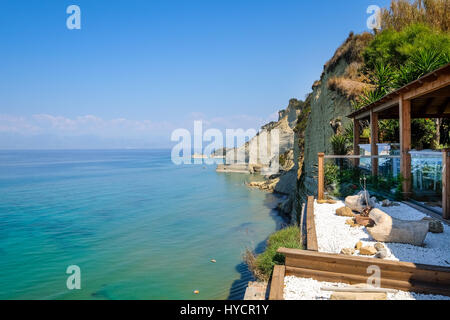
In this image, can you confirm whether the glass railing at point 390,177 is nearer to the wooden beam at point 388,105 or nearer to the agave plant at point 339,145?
the agave plant at point 339,145

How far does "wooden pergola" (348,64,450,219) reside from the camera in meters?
6.41

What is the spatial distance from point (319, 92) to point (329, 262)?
20722 mm

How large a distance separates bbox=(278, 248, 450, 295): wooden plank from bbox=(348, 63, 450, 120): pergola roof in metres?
4.28

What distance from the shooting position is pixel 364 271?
430 centimetres

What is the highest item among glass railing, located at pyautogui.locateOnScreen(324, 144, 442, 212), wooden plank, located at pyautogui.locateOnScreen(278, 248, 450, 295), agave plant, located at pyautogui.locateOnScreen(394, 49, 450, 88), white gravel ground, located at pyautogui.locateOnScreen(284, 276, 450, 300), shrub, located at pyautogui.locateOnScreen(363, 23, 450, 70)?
shrub, located at pyautogui.locateOnScreen(363, 23, 450, 70)

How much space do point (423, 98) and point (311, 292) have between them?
7925 mm

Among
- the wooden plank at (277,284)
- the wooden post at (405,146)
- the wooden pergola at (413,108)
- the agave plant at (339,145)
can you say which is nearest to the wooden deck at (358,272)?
the wooden plank at (277,284)

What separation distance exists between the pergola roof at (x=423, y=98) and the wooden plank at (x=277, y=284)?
532 cm

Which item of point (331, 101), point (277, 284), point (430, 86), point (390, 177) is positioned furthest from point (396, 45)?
point (277, 284)

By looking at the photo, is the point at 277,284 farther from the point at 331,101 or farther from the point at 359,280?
the point at 331,101

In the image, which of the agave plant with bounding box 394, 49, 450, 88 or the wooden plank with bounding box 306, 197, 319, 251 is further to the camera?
the agave plant with bounding box 394, 49, 450, 88

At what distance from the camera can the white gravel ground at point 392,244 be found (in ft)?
15.9

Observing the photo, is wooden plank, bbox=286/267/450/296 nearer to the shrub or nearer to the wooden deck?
the wooden deck

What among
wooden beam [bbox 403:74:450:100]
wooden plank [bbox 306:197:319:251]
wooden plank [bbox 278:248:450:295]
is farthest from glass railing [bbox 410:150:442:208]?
wooden plank [bbox 278:248:450:295]
